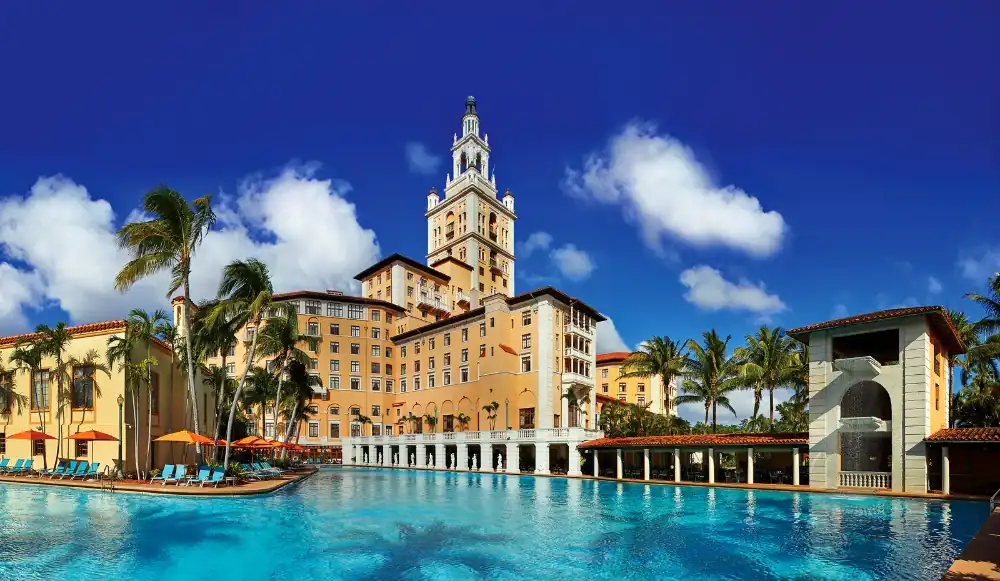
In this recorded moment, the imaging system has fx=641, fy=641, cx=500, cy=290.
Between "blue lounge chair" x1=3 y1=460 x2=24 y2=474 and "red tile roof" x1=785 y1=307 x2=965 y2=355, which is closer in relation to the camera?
"red tile roof" x1=785 y1=307 x2=965 y2=355

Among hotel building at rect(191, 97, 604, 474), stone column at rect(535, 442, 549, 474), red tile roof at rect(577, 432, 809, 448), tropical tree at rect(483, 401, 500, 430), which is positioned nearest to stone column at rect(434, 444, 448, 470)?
hotel building at rect(191, 97, 604, 474)

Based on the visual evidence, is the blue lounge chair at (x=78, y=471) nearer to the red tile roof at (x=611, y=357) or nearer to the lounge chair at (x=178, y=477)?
the lounge chair at (x=178, y=477)

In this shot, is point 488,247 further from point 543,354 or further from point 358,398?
point 543,354

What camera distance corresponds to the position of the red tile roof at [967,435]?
25.4m

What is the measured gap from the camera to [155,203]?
2922cm

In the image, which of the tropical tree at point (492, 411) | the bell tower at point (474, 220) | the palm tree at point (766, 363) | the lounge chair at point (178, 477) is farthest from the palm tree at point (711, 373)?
the bell tower at point (474, 220)

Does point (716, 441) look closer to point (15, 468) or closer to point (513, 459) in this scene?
point (513, 459)

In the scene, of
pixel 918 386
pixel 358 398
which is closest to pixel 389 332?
pixel 358 398

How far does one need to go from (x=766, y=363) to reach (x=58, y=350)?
40.4 m

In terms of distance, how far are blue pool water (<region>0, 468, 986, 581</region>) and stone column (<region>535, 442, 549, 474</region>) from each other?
21.2 m

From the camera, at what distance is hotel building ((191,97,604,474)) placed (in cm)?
5784

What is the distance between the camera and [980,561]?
10914 millimetres

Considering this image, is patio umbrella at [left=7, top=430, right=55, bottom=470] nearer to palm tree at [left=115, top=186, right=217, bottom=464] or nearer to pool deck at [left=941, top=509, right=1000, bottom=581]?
palm tree at [left=115, top=186, right=217, bottom=464]

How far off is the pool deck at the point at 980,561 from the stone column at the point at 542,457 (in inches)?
1442
